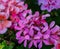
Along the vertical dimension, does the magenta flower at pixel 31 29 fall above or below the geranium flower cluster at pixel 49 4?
below

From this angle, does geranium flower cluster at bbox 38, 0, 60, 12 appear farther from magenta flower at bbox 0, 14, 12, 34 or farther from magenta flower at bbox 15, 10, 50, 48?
magenta flower at bbox 0, 14, 12, 34

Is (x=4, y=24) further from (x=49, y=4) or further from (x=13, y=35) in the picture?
(x=49, y=4)

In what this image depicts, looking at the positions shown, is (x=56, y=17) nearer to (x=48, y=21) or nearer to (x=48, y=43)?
(x=48, y=21)

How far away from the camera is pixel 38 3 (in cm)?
152

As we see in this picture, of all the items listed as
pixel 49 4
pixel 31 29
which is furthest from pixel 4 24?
pixel 49 4

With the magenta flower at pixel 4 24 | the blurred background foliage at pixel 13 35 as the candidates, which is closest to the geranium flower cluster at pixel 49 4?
the blurred background foliage at pixel 13 35

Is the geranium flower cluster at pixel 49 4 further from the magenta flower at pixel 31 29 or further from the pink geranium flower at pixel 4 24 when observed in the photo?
the pink geranium flower at pixel 4 24

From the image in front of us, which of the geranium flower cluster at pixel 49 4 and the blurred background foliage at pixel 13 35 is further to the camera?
the geranium flower cluster at pixel 49 4

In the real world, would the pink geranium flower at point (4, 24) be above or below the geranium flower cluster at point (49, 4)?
below


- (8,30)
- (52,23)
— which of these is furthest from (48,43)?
(8,30)

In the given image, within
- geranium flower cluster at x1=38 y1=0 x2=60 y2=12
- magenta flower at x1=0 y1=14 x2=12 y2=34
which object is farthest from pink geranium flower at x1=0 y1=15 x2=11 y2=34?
geranium flower cluster at x1=38 y1=0 x2=60 y2=12

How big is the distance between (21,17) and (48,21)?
0.20m

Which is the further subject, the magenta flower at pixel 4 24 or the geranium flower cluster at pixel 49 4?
the geranium flower cluster at pixel 49 4

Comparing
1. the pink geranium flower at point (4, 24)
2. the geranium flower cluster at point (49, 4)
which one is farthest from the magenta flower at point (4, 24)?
the geranium flower cluster at point (49, 4)
